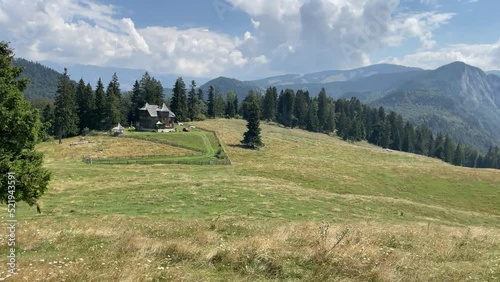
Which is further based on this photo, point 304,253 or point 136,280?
point 304,253

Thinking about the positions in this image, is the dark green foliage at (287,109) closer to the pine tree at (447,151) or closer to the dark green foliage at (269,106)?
the dark green foliage at (269,106)

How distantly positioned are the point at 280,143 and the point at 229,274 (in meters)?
104

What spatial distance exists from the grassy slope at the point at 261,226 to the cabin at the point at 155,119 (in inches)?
1639

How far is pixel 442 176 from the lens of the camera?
71.6 metres

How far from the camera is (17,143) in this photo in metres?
18.9

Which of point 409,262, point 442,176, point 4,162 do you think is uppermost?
point 4,162

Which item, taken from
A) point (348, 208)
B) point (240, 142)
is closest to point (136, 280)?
point (348, 208)

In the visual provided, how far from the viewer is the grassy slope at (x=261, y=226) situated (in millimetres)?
10836

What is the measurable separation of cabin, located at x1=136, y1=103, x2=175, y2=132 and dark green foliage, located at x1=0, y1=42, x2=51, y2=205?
97.8 meters

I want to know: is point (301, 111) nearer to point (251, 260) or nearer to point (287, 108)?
point (287, 108)

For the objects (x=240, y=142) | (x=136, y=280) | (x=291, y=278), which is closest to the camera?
(x=136, y=280)

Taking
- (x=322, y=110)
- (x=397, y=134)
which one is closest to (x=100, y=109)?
(x=322, y=110)

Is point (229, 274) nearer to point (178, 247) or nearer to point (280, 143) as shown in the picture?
point (178, 247)

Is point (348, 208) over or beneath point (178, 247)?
beneath
